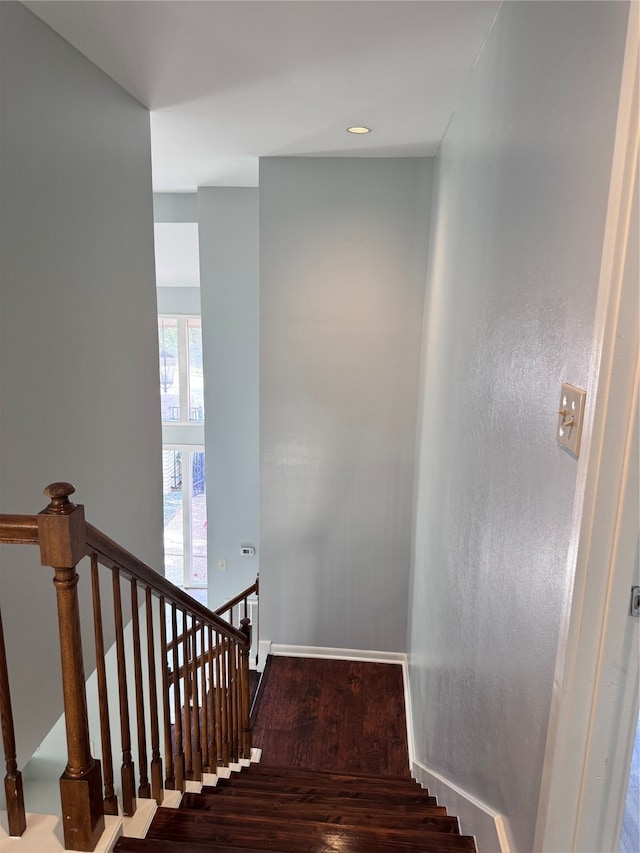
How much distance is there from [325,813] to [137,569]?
1.10m

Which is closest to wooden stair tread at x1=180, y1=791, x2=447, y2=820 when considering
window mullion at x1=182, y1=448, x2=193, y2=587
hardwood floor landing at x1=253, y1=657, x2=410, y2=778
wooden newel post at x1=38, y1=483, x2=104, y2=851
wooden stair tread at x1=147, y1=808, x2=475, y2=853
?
wooden stair tread at x1=147, y1=808, x2=475, y2=853

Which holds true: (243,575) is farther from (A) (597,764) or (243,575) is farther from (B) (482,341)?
(A) (597,764)

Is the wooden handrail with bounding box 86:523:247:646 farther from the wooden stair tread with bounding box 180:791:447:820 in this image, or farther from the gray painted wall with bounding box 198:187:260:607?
the gray painted wall with bounding box 198:187:260:607

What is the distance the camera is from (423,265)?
4.26 meters

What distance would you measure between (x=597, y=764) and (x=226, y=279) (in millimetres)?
5035

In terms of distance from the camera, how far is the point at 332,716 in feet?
13.9

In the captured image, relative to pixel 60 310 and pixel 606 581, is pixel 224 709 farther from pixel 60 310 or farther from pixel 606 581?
pixel 606 581

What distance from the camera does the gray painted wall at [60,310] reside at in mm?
2045

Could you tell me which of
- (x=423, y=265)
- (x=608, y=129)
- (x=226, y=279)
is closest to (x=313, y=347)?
(x=423, y=265)

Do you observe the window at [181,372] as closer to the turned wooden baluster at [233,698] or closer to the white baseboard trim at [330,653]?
the white baseboard trim at [330,653]

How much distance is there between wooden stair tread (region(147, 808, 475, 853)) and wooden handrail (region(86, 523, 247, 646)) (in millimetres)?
618

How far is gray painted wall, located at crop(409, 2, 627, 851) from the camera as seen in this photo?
1161mm

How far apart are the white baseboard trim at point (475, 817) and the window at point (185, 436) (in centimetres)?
601

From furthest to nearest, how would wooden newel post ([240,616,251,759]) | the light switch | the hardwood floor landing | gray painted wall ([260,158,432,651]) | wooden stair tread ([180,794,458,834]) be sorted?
gray painted wall ([260,158,432,651]) < the hardwood floor landing < wooden newel post ([240,616,251,759]) < wooden stair tread ([180,794,458,834]) < the light switch
